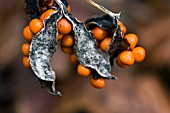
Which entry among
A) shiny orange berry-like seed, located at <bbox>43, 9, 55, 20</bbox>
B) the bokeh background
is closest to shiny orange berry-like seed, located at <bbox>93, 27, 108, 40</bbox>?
shiny orange berry-like seed, located at <bbox>43, 9, 55, 20</bbox>

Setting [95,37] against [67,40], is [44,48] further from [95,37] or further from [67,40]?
[95,37]

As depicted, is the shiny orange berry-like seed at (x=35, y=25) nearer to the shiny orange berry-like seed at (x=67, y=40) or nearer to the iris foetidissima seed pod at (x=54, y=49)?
the iris foetidissima seed pod at (x=54, y=49)

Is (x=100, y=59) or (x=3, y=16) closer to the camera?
(x=100, y=59)

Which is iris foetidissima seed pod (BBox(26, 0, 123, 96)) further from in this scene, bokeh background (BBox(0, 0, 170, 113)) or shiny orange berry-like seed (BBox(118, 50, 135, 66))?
bokeh background (BBox(0, 0, 170, 113))

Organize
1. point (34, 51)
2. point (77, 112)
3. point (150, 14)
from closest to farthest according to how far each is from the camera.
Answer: point (34, 51), point (77, 112), point (150, 14)

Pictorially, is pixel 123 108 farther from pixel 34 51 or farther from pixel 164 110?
pixel 34 51

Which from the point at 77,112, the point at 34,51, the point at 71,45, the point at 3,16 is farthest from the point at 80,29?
the point at 3,16

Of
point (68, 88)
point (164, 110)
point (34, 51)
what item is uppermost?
point (34, 51)
